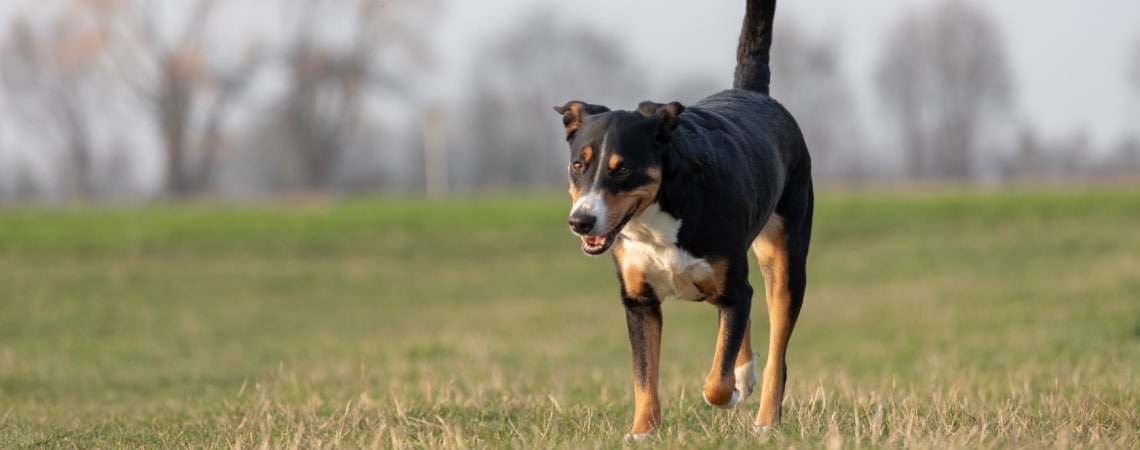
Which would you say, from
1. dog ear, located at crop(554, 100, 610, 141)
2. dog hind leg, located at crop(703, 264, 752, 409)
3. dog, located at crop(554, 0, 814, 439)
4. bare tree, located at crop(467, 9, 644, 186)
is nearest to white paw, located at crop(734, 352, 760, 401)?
dog, located at crop(554, 0, 814, 439)

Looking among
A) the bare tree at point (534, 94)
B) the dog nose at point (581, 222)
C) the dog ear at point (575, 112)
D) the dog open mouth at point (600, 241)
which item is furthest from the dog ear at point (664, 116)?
the bare tree at point (534, 94)

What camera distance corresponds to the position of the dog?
18.4 feet

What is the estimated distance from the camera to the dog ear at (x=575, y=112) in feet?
19.6

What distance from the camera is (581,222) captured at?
5.37 m

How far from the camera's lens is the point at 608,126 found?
5680 mm

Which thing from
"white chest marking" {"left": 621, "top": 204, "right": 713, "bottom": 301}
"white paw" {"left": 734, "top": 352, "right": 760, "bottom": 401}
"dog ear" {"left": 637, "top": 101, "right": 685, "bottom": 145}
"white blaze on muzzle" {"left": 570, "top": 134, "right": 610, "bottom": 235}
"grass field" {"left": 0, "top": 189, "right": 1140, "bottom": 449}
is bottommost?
"grass field" {"left": 0, "top": 189, "right": 1140, "bottom": 449}

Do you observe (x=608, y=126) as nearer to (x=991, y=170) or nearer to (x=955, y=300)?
(x=955, y=300)

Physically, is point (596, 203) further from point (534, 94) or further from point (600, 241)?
point (534, 94)

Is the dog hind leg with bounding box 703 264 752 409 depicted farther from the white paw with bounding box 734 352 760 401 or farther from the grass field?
the white paw with bounding box 734 352 760 401

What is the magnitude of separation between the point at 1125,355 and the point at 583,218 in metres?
9.77

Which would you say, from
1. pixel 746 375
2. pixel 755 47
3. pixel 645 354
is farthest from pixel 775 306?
pixel 755 47

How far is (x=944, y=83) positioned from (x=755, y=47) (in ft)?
221

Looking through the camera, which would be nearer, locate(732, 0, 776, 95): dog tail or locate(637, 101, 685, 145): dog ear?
locate(637, 101, 685, 145): dog ear

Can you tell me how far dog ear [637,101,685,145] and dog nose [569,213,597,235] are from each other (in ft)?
1.71
